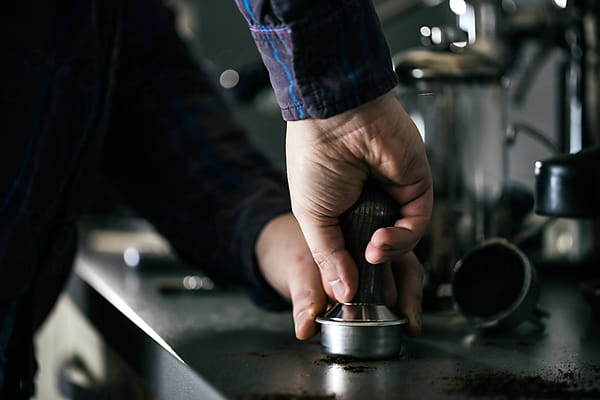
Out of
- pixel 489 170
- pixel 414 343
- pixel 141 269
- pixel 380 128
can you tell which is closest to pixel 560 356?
pixel 414 343

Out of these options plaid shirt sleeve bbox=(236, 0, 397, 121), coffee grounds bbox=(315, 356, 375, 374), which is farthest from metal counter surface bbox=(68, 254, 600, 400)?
plaid shirt sleeve bbox=(236, 0, 397, 121)

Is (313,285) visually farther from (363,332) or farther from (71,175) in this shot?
(71,175)

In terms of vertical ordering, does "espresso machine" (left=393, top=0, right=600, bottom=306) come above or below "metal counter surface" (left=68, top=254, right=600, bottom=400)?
above

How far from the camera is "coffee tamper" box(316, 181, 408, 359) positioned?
1.32 ft

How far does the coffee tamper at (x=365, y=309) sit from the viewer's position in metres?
0.40

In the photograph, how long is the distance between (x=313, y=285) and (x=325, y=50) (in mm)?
197

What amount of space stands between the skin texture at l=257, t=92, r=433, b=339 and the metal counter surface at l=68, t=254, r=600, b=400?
1.6 inches

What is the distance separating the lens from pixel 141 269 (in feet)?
2.99

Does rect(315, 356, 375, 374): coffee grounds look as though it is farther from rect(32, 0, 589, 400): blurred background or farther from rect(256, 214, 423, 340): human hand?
rect(32, 0, 589, 400): blurred background

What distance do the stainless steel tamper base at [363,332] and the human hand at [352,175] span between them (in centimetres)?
1

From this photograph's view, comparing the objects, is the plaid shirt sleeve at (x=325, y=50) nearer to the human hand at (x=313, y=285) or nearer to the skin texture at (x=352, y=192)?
the skin texture at (x=352, y=192)

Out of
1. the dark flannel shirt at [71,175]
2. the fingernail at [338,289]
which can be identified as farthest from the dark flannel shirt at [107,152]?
the fingernail at [338,289]

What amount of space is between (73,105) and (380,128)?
387 mm

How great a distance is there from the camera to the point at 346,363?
41 centimetres
